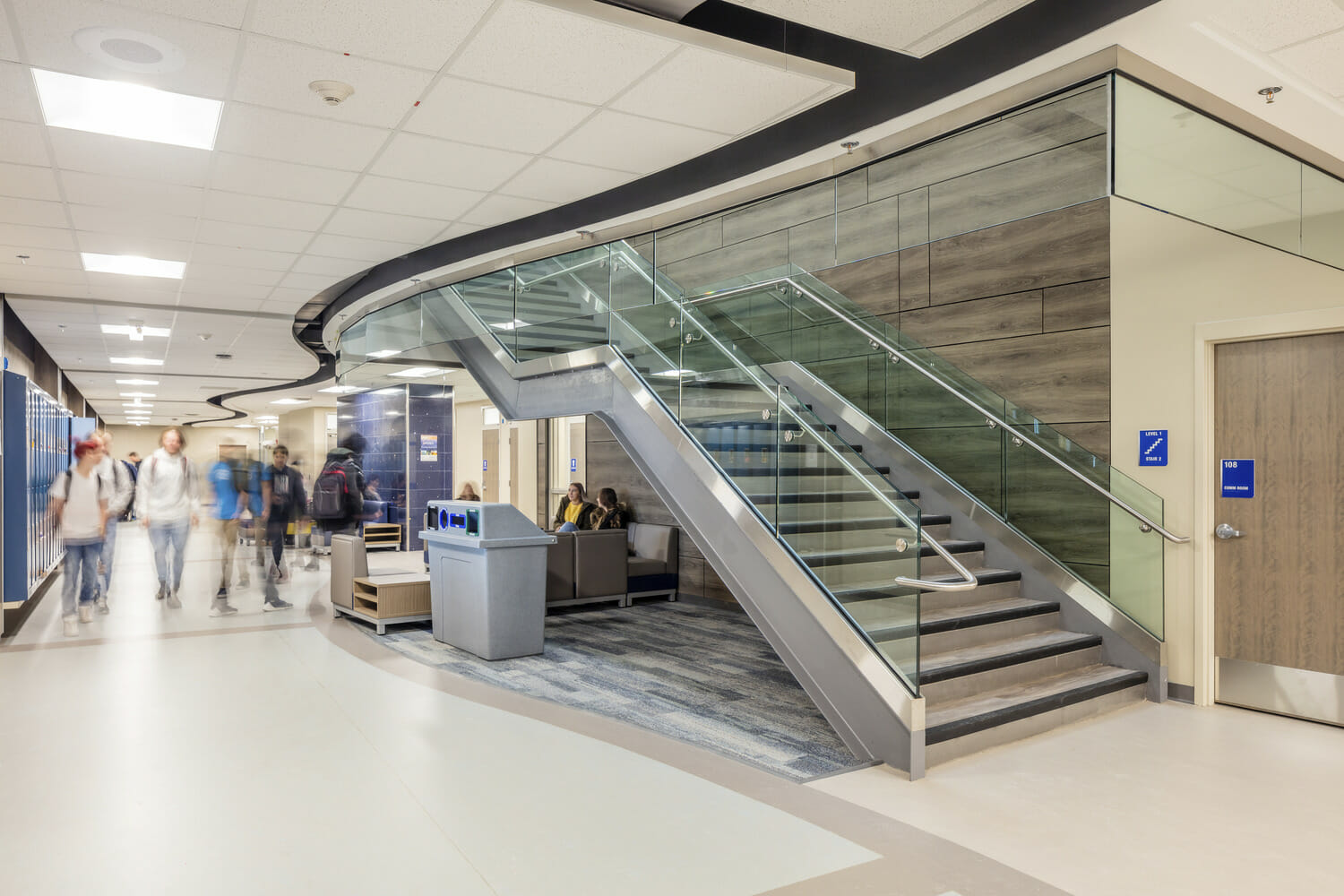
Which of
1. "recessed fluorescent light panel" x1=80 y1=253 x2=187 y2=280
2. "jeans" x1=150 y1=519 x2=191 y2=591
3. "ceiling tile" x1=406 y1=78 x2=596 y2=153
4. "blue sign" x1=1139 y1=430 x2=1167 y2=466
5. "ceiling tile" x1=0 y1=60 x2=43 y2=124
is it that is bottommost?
"jeans" x1=150 y1=519 x2=191 y2=591

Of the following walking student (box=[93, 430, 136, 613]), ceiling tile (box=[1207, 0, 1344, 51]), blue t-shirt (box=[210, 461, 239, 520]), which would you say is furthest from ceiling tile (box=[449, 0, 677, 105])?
blue t-shirt (box=[210, 461, 239, 520])

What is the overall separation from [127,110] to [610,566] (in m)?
5.43

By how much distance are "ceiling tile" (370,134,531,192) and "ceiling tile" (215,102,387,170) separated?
0.39 ft

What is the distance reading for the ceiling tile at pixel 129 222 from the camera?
5.46 meters

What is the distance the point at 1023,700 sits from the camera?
14.4 ft

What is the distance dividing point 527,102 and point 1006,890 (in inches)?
148

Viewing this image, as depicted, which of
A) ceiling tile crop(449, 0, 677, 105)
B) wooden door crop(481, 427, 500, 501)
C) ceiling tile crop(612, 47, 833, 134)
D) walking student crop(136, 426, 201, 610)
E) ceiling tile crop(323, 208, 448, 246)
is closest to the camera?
ceiling tile crop(449, 0, 677, 105)

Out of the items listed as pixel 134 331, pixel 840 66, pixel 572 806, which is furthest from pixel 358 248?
pixel 134 331

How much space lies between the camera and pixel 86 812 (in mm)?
3248

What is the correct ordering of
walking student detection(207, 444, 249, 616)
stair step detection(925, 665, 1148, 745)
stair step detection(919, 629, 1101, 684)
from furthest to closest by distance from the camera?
walking student detection(207, 444, 249, 616) → stair step detection(919, 629, 1101, 684) → stair step detection(925, 665, 1148, 745)

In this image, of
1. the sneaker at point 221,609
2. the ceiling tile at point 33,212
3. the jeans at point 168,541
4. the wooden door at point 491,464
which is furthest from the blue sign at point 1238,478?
the wooden door at point 491,464

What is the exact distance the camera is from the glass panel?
3.32m

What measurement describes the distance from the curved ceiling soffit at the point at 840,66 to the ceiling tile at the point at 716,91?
30 centimetres

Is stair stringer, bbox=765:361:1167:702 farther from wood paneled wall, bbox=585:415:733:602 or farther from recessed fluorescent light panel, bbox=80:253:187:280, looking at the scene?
recessed fluorescent light panel, bbox=80:253:187:280
